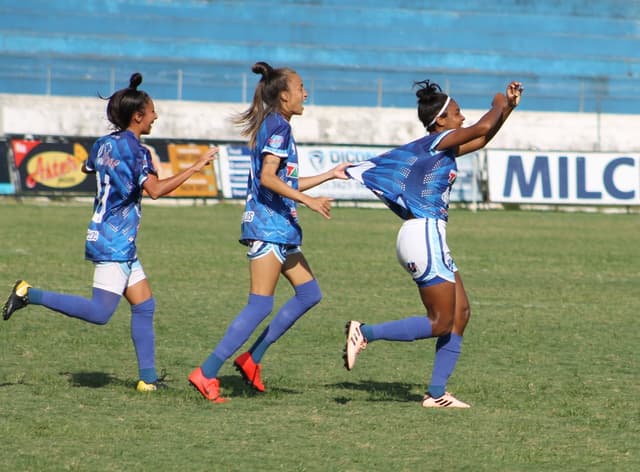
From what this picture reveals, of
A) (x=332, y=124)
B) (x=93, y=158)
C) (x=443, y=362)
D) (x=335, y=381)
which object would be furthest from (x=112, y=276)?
(x=332, y=124)

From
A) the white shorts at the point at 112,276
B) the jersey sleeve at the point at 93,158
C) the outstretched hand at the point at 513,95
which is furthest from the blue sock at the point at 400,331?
the jersey sleeve at the point at 93,158

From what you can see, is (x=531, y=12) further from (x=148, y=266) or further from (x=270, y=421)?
(x=270, y=421)

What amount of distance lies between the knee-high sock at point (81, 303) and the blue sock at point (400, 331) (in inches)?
56.4

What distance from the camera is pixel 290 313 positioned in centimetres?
661

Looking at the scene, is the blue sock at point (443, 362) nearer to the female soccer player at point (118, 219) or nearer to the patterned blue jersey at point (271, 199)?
the patterned blue jersey at point (271, 199)

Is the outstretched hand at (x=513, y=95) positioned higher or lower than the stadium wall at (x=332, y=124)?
lower

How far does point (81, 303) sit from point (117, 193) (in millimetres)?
653

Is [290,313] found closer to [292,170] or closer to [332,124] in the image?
[292,170]

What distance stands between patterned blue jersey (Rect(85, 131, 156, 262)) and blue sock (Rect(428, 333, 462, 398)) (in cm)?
180

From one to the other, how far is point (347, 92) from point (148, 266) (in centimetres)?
1916

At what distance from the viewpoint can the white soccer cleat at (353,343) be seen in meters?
6.12

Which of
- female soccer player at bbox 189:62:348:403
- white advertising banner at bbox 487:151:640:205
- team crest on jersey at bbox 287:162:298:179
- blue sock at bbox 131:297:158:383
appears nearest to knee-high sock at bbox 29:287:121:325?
blue sock at bbox 131:297:158:383

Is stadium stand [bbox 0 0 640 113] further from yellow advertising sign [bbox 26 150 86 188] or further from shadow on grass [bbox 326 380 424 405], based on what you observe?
shadow on grass [bbox 326 380 424 405]

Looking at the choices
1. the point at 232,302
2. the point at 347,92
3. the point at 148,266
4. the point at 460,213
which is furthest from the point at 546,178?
the point at 232,302
